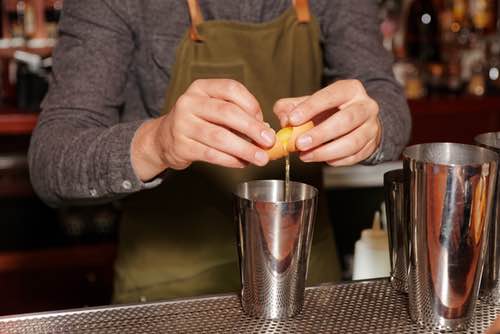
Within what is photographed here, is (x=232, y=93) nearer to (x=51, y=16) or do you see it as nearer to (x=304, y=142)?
(x=304, y=142)

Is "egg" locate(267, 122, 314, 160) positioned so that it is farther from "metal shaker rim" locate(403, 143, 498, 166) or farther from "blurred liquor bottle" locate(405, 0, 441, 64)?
"blurred liquor bottle" locate(405, 0, 441, 64)

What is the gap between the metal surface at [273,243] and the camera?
89 centimetres

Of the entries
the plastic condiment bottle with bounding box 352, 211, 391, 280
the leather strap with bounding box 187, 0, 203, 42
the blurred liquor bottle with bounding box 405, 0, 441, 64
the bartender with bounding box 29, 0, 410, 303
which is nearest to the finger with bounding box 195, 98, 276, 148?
the bartender with bounding box 29, 0, 410, 303

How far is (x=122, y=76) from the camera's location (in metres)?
1.36

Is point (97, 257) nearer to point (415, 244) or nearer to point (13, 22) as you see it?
point (13, 22)

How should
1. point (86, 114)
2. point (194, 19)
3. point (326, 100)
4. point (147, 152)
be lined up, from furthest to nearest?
point (194, 19)
point (86, 114)
point (147, 152)
point (326, 100)

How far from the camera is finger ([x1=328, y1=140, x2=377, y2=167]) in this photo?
1.08 m

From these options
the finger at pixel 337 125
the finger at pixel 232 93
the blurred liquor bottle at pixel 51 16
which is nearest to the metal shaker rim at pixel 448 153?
the finger at pixel 337 125

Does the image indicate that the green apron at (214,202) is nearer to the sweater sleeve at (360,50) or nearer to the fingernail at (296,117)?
the sweater sleeve at (360,50)

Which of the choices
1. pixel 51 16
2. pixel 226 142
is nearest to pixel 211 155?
pixel 226 142

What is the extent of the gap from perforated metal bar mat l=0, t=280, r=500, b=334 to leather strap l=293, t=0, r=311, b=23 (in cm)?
65

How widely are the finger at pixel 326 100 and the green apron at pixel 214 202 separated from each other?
0.45 metres

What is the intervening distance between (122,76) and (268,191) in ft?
1.73

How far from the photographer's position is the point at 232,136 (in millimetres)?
961
